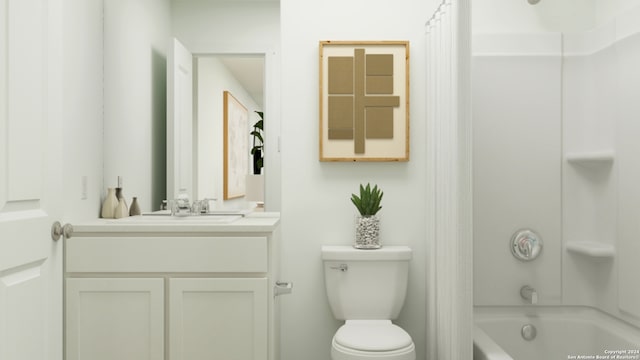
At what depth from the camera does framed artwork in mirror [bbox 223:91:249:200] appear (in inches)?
95.4

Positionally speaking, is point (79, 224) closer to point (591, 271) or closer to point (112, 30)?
point (112, 30)

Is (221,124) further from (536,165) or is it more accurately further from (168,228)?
(536,165)

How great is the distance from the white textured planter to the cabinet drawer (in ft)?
2.04

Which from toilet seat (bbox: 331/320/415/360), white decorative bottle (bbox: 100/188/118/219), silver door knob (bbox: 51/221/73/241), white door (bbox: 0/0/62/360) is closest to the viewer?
white door (bbox: 0/0/62/360)

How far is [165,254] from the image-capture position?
6.29 ft

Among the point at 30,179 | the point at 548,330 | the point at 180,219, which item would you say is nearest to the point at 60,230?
the point at 30,179

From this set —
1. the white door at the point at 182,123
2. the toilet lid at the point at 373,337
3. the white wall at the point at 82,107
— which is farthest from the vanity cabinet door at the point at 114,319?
the toilet lid at the point at 373,337

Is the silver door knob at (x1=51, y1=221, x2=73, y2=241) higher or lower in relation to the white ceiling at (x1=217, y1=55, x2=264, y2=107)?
lower

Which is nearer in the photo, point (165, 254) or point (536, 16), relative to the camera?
point (165, 254)

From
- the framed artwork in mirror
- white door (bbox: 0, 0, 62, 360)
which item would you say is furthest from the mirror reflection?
white door (bbox: 0, 0, 62, 360)

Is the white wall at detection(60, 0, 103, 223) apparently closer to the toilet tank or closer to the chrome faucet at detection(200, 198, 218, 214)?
the chrome faucet at detection(200, 198, 218, 214)

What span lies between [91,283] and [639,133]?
2.41 m

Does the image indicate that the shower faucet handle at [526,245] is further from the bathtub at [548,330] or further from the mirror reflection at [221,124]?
the mirror reflection at [221,124]

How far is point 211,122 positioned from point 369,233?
960 millimetres
